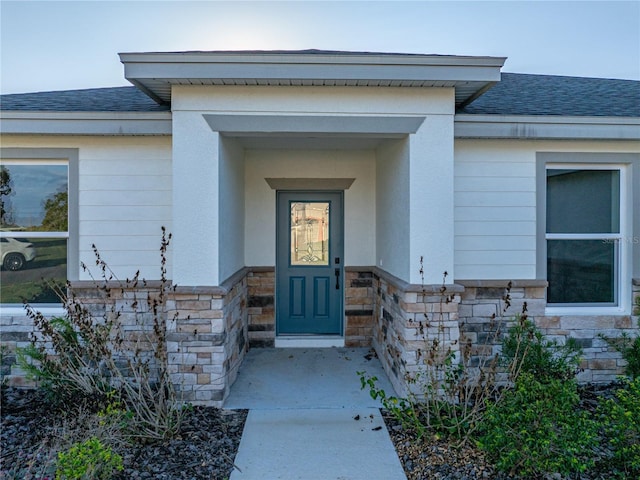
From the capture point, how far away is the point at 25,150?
4.64m

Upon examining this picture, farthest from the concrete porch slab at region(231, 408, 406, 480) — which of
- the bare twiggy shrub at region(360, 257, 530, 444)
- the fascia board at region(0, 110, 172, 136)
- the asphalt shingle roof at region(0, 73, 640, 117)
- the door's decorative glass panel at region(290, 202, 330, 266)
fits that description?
the asphalt shingle roof at region(0, 73, 640, 117)

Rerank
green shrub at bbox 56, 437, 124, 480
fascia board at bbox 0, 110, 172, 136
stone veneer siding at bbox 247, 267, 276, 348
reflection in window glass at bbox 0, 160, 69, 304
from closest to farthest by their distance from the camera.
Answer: green shrub at bbox 56, 437, 124, 480 < fascia board at bbox 0, 110, 172, 136 < reflection in window glass at bbox 0, 160, 69, 304 < stone veneer siding at bbox 247, 267, 276, 348

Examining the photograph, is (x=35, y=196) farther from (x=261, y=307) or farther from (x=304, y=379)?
(x=304, y=379)

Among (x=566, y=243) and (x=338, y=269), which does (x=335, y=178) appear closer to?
(x=338, y=269)

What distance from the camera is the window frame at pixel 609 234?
478cm

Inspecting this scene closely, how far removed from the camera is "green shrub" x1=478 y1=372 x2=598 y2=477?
2727 millimetres

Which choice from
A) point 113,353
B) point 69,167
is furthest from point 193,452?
point 69,167

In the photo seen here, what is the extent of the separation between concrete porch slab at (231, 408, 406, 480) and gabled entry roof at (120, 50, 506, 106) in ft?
10.9

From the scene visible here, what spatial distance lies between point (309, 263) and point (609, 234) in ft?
13.1

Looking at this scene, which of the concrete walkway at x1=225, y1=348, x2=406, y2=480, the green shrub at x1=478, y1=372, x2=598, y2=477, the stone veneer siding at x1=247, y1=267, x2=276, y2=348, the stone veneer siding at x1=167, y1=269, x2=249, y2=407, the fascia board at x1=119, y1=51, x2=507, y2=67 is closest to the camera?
the green shrub at x1=478, y1=372, x2=598, y2=477

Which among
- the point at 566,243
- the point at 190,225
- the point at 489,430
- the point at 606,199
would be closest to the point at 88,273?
the point at 190,225

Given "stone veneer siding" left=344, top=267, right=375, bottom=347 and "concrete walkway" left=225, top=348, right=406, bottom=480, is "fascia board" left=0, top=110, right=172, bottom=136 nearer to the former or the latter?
"concrete walkway" left=225, top=348, right=406, bottom=480

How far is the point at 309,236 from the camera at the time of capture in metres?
6.19

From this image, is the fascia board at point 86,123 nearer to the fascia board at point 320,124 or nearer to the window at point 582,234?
the fascia board at point 320,124
